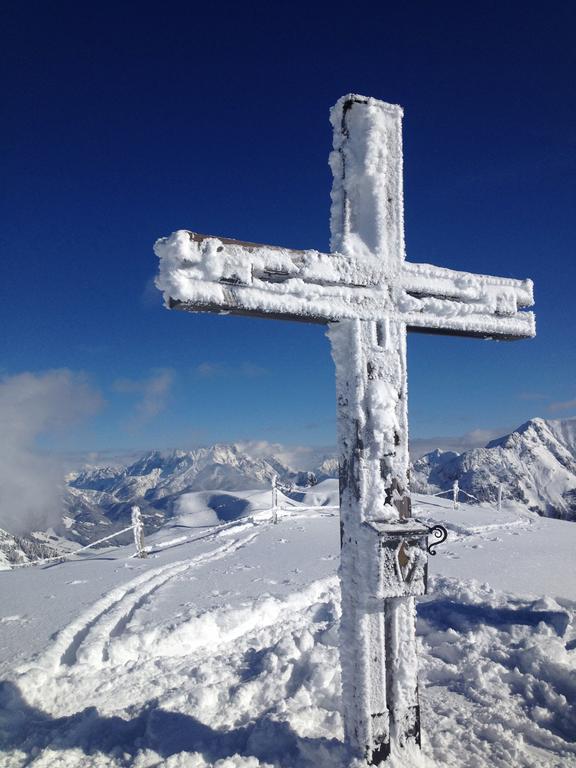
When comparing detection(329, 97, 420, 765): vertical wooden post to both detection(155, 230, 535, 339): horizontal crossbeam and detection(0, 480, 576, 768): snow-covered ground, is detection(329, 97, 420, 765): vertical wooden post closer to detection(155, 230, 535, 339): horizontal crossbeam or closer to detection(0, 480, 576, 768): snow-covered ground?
detection(155, 230, 535, 339): horizontal crossbeam

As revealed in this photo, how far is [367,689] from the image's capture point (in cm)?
267

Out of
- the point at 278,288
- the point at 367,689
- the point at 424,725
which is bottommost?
the point at 424,725

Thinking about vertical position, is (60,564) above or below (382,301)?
below

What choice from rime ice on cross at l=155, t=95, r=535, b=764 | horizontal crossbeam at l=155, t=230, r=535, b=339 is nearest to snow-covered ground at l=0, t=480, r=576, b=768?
rime ice on cross at l=155, t=95, r=535, b=764

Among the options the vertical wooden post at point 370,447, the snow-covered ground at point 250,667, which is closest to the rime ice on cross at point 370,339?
the vertical wooden post at point 370,447

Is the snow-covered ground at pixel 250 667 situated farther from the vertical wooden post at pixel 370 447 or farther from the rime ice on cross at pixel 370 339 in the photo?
the rime ice on cross at pixel 370 339

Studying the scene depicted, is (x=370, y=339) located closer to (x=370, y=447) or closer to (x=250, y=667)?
(x=370, y=447)

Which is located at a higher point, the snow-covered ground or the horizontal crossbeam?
the horizontal crossbeam

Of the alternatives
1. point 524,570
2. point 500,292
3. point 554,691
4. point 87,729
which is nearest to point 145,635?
point 87,729

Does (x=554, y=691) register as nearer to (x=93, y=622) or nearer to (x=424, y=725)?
(x=424, y=725)

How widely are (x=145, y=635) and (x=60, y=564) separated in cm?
560

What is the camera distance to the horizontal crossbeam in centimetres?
234

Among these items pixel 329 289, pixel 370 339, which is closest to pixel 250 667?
pixel 370 339

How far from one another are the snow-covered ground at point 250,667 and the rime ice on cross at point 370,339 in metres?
0.75
